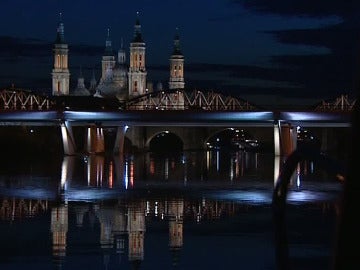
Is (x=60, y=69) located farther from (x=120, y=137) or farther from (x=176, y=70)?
(x=120, y=137)

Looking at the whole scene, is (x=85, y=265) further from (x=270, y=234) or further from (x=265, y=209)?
(x=265, y=209)

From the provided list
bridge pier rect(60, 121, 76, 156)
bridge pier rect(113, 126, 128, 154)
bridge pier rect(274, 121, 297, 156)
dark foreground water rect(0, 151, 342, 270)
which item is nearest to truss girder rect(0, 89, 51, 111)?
bridge pier rect(113, 126, 128, 154)

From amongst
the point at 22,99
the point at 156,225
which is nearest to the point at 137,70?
the point at 22,99

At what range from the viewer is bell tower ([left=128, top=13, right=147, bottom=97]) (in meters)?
181

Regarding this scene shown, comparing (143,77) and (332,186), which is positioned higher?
(143,77)

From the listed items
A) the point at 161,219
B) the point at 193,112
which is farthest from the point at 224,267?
the point at 193,112

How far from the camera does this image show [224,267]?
18.8 meters

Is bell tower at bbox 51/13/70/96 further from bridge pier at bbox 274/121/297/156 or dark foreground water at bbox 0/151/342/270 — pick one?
dark foreground water at bbox 0/151/342/270

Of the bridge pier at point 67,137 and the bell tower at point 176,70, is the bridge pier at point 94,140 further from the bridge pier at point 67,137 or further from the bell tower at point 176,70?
the bell tower at point 176,70

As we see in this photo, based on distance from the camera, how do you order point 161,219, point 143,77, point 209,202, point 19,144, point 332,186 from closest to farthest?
point 161,219, point 209,202, point 332,186, point 19,144, point 143,77

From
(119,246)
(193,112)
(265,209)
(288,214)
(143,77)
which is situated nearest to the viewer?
(119,246)

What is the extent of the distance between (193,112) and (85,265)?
228ft

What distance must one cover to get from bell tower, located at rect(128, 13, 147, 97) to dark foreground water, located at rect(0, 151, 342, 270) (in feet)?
431

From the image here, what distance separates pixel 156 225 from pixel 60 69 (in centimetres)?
15777
